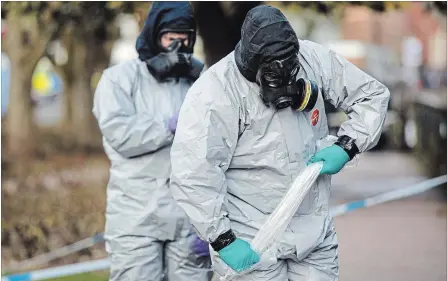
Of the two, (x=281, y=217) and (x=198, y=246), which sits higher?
(x=281, y=217)

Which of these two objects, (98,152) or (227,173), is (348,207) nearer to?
(227,173)

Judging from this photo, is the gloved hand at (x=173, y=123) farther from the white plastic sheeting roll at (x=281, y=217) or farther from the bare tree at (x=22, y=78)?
the bare tree at (x=22, y=78)

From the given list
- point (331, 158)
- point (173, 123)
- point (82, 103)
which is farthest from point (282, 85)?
point (82, 103)

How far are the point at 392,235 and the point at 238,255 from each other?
5391mm

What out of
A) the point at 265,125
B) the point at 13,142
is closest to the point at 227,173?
the point at 265,125

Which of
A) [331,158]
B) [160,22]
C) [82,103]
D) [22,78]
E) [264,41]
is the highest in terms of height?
[264,41]

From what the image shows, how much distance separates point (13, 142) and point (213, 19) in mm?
6221

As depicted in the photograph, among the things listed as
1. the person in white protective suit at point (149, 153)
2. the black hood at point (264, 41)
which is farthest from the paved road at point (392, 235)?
the black hood at point (264, 41)

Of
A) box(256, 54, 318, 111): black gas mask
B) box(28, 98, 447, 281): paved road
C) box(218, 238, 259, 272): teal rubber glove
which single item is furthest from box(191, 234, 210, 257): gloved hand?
box(256, 54, 318, 111): black gas mask

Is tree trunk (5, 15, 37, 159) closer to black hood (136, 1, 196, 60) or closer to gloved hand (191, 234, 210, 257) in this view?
black hood (136, 1, 196, 60)

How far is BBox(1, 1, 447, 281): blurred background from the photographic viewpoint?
8.34 m

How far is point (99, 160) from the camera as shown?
1524cm

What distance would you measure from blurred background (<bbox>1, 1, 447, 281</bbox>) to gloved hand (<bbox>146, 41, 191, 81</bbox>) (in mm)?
1961

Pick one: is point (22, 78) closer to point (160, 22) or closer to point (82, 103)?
point (82, 103)
